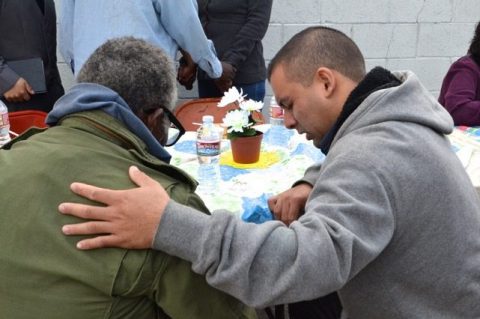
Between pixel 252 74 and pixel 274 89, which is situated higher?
pixel 274 89

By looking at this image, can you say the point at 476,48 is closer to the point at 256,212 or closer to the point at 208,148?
the point at 208,148

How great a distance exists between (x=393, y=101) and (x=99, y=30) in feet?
5.77

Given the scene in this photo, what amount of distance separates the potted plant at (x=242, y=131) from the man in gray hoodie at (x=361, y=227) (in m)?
0.78

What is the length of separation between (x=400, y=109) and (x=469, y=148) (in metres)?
1.48

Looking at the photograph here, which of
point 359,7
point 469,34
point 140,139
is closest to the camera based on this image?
point 140,139

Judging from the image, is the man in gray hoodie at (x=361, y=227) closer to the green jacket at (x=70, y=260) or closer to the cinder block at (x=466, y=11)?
the green jacket at (x=70, y=260)

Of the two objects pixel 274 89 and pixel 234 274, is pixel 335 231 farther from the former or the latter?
pixel 274 89

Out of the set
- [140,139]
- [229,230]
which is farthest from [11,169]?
[229,230]

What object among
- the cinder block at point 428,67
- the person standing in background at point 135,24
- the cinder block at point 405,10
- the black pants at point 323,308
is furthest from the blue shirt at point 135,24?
the cinder block at point 428,67

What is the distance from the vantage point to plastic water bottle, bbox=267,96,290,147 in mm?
2416

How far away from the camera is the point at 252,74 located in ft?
11.2

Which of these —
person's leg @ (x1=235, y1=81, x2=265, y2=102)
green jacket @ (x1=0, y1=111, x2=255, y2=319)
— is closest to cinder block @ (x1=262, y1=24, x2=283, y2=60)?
person's leg @ (x1=235, y1=81, x2=265, y2=102)

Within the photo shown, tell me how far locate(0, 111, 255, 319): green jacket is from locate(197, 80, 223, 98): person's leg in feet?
7.70

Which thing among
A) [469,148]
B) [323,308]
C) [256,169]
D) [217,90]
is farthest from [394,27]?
[323,308]
